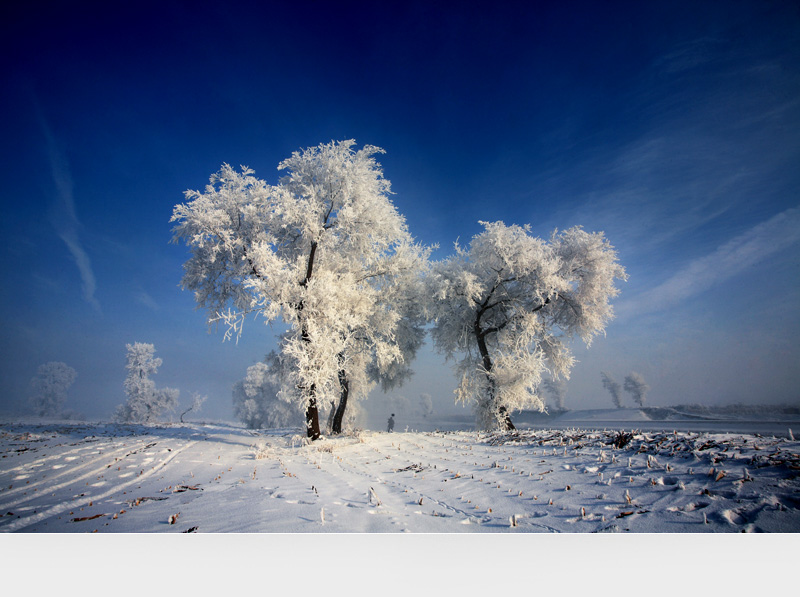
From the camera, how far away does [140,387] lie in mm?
30141

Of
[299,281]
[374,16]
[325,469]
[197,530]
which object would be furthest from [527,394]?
[374,16]

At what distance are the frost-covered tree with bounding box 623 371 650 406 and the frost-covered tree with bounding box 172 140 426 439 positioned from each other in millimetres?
49336

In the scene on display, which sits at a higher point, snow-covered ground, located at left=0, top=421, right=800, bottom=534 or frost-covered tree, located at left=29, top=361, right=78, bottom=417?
frost-covered tree, located at left=29, top=361, right=78, bottom=417

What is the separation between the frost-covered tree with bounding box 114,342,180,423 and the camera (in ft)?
96.0

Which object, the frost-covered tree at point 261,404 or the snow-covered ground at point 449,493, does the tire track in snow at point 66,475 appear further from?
the frost-covered tree at point 261,404

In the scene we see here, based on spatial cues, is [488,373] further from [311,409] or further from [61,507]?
[61,507]

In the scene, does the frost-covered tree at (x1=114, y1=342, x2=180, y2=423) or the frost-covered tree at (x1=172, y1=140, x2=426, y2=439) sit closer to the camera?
the frost-covered tree at (x1=172, y1=140, x2=426, y2=439)

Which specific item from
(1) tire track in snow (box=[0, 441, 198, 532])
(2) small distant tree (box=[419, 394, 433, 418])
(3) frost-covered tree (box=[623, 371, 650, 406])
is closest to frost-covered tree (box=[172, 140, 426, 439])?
(1) tire track in snow (box=[0, 441, 198, 532])

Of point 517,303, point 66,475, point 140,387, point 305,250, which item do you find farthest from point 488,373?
point 140,387

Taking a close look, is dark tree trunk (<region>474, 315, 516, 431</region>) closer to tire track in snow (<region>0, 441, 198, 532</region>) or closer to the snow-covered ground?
the snow-covered ground

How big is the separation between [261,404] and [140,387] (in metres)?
12.2
